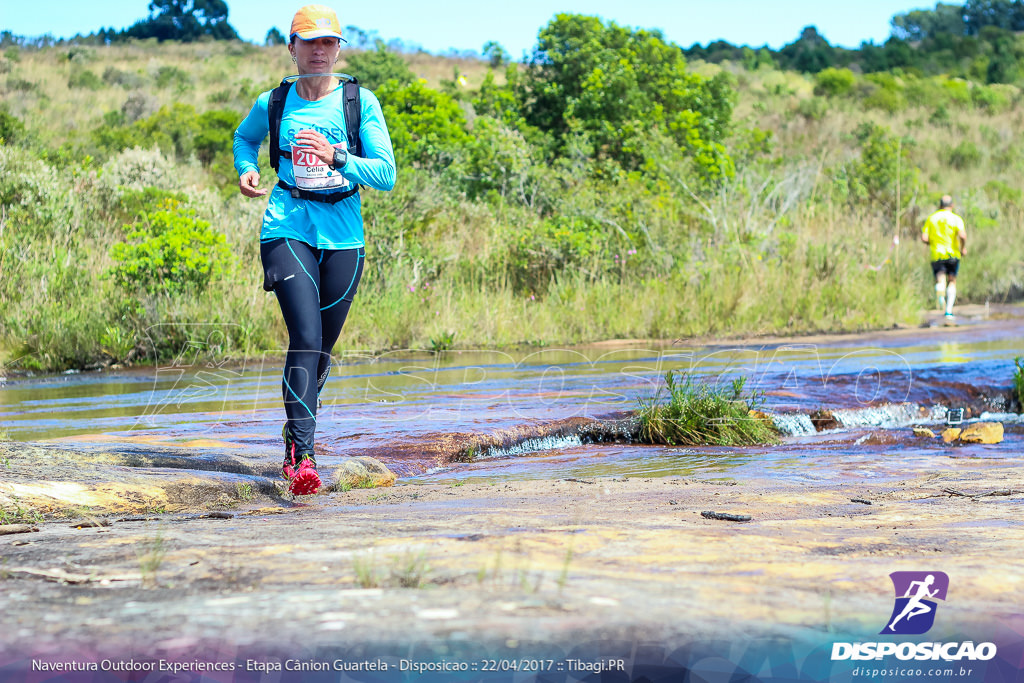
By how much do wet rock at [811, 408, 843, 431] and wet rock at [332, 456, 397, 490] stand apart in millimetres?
3840

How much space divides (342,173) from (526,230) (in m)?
11.2

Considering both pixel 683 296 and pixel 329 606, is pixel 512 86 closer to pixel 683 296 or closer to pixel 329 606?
pixel 683 296

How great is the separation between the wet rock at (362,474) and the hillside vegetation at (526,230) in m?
6.91

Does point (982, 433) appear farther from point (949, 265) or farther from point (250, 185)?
point (949, 265)

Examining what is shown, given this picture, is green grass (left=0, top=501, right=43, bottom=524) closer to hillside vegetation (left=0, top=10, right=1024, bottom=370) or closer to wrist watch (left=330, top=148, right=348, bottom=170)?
wrist watch (left=330, top=148, right=348, bottom=170)

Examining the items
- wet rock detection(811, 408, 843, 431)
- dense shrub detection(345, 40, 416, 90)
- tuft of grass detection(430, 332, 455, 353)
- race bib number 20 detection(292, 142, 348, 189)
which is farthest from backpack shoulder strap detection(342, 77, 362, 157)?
dense shrub detection(345, 40, 416, 90)

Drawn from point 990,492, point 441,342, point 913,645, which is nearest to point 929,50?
point 441,342

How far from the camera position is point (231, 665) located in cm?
203

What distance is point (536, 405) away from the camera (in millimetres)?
8414

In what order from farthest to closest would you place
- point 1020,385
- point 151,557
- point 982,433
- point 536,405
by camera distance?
point 1020,385, point 536,405, point 982,433, point 151,557

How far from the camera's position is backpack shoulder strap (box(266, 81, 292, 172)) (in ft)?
15.9

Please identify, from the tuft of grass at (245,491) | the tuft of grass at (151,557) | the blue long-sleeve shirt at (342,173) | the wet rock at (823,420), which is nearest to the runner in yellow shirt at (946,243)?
the wet rock at (823,420)

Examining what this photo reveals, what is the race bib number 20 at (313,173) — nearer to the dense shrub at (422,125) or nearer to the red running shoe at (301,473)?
the red running shoe at (301,473)

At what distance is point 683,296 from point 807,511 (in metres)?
11.4
